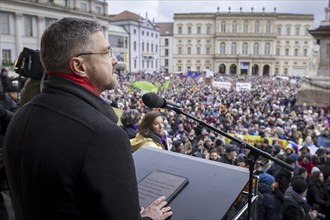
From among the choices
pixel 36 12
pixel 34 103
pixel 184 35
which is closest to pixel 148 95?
pixel 34 103

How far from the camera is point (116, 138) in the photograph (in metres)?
1.25

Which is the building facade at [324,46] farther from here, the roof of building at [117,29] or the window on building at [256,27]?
the window on building at [256,27]

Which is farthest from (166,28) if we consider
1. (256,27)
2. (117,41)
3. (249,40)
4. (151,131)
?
(151,131)

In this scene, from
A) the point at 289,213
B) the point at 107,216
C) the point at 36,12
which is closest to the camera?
the point at 107,216

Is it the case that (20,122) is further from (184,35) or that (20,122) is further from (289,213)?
(184,35)

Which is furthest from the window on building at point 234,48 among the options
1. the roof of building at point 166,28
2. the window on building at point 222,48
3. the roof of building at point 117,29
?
the roof of building at point 117,29

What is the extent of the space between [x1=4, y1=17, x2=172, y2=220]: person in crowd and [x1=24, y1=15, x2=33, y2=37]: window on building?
134 feet

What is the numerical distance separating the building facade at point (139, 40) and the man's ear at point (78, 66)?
60430 mm

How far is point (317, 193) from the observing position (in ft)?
17.5

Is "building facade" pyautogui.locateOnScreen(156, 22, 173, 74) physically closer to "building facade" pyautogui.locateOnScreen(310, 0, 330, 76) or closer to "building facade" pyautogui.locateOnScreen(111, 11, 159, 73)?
"building facade" pyautogui.locateOnScreen(111, 11, 159, 73)

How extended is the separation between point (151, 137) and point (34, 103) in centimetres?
238

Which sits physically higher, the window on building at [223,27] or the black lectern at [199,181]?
the window on building at [223,27]

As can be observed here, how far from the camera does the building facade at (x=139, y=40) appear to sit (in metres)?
62.2

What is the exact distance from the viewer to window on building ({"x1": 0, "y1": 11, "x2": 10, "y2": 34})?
1352 inches
